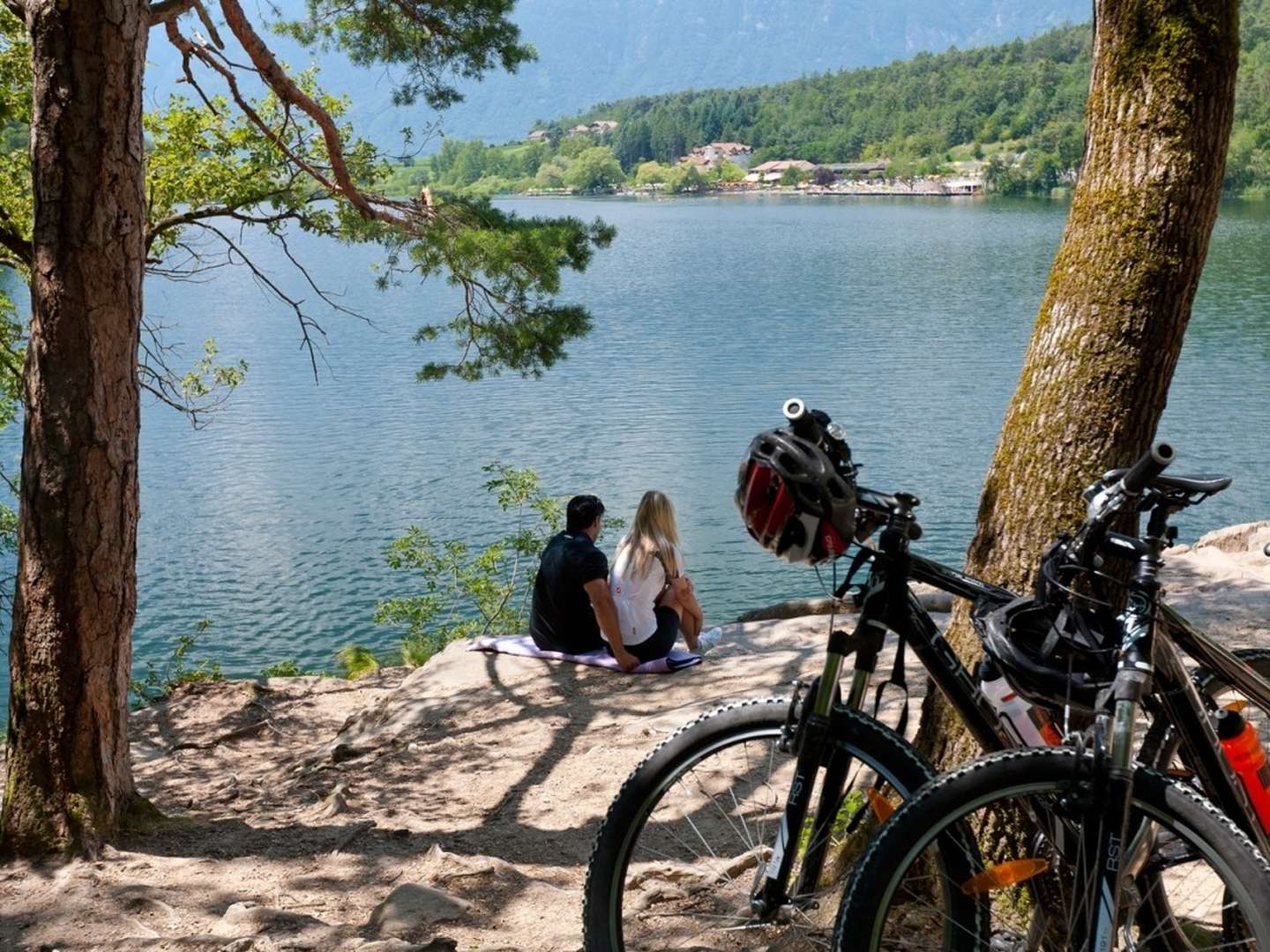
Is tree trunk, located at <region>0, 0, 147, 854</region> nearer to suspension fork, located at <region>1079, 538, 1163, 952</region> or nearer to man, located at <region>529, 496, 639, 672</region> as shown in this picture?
man, located at <region>529, 496, 639, 672</region>

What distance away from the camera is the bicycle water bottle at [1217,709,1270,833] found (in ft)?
7.33

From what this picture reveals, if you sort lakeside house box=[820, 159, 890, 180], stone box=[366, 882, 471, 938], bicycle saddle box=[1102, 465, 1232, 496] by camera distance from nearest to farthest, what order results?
1. bicycle saddle box=[1102, 465, 1232, 496]
2. stone box=[366, 882, 471, 938]
3. lakeside house box=[820, 159, 890, 180]

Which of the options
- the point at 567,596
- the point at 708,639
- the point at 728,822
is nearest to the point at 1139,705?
the point at 728,822

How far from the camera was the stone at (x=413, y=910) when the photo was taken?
3.30m

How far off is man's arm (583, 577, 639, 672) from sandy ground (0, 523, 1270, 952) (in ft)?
0.60

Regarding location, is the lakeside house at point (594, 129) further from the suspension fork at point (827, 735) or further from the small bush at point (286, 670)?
the suspension fork at point (827, 735)

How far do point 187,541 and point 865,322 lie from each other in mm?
18388

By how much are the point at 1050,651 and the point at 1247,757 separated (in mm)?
491

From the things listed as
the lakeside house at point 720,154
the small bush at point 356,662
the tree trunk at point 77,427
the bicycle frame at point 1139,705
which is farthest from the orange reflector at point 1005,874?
the lakeside house at point 720,154

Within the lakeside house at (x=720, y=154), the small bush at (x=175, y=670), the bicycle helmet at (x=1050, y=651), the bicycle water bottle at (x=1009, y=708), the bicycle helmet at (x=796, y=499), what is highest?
the lakeside house at (x=720, y=154)

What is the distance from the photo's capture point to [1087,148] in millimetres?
3020

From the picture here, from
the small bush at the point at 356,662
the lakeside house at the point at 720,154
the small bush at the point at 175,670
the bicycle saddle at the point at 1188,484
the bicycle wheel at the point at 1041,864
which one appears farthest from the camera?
the lakeside house at the point at 720,154

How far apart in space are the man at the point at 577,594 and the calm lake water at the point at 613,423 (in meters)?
7.07

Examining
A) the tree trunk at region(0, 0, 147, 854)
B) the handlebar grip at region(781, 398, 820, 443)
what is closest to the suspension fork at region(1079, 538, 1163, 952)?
the handlebar grip at region(781, 398, 820, 443)
